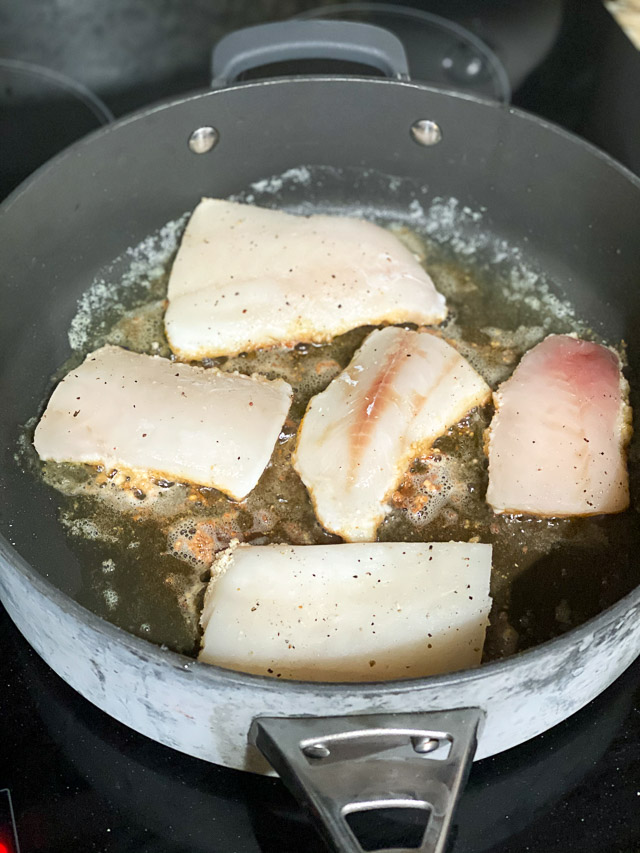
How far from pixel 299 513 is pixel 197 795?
13.8 inches

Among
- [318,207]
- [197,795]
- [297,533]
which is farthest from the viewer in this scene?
[318,207]

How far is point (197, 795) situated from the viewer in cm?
93

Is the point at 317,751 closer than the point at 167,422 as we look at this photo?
Yes

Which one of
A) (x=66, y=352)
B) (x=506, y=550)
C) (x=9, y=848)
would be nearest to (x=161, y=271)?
(x=66, y=352)

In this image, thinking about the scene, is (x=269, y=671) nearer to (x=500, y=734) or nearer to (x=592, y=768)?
(x=500, y=734)

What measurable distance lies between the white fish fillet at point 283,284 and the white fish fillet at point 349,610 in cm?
37

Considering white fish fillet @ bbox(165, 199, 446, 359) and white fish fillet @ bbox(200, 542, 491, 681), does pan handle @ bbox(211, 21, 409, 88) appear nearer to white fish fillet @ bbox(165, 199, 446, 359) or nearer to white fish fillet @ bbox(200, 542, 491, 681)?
white fish fillet @ bbox(165, 199, 446, 359)

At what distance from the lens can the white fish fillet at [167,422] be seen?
3.71 feet

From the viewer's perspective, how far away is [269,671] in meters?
0.94

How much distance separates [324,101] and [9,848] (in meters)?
1.10

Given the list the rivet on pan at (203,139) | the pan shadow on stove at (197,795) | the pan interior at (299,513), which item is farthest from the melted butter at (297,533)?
the rivet on pan at (203,139)

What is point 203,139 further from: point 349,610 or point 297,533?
point 349,610

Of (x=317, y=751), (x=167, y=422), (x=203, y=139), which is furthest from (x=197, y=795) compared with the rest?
(x=203, y=139)

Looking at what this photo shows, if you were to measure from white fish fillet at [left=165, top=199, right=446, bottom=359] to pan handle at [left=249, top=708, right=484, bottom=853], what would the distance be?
0.65 metres
